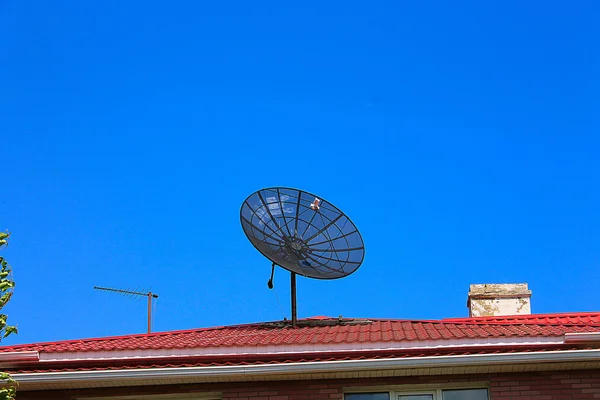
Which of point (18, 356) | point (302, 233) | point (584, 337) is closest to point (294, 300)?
point (302, 233)

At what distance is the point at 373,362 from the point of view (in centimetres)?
1245

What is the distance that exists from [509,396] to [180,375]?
14.6 feet

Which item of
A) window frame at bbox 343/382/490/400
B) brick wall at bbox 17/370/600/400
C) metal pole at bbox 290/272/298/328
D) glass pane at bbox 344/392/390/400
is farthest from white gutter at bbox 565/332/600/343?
metal pole at bbox 290/272/298/328

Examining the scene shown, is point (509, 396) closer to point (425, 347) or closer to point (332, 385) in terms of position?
point (425, 347)

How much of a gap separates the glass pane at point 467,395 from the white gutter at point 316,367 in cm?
55

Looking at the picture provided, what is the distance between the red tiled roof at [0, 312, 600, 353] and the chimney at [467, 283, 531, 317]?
11.2 feet

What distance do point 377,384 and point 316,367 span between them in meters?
0.95

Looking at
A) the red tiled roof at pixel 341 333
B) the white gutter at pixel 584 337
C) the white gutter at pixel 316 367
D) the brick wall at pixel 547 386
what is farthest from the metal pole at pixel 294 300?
the white gutter at pixel 584 337

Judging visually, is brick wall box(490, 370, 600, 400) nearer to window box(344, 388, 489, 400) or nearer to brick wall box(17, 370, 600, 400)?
brick wall box(17, 370, 600, 400)

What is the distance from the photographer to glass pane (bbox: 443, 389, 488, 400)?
12797mm

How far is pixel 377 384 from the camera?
12867 millimetres

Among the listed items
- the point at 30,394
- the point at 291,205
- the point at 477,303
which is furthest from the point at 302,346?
the point at 477,303

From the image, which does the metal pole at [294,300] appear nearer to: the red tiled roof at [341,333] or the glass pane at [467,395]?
Answer: the red tiled roof at [341,333]

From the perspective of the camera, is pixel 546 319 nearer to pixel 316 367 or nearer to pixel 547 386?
pixel 547 386
